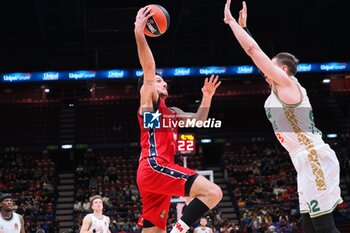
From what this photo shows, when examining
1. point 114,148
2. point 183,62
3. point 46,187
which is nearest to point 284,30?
point 183,62

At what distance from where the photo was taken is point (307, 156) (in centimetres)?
391

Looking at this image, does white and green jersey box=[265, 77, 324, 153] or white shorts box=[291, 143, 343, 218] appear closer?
white shorts box=[291, 143, 343, 218]

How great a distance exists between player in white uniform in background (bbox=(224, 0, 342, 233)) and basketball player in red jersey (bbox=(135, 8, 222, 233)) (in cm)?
81

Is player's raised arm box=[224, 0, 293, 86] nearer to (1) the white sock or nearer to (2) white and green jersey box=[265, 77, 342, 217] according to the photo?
(2) white and green jersey box=[265, 77, 342, 217]

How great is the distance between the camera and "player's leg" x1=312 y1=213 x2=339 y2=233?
12.1 ft

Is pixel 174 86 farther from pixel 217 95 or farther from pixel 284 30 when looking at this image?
pixel 284 30

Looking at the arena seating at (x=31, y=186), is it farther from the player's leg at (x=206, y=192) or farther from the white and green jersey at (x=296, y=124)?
the white and green jersey at (x=296, y=124)

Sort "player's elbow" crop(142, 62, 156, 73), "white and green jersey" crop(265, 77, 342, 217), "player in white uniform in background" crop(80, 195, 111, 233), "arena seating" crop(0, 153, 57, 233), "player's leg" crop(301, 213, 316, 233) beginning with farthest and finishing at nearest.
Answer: "arena seating" crop(0, 153, 57, 233), "player in white uniform in background" crop(80, 195, 111, 233), "player's elbow" crop(142, 62, 156, 73), "player's leg" crop(301, 213, 316, 233), "white and green jersey" crop(265, 77, 342, 217)

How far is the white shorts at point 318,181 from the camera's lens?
377 cm

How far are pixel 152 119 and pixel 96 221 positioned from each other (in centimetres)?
479

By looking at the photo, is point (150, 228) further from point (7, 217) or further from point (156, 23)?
point (7, 217)

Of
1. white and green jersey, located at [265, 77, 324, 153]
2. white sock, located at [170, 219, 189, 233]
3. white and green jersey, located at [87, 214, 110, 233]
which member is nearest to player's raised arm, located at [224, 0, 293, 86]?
white and green jersey, located at [265, 77, 324, 153]

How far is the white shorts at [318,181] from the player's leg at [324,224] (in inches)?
1.1

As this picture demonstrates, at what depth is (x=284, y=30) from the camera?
23.6 metres
